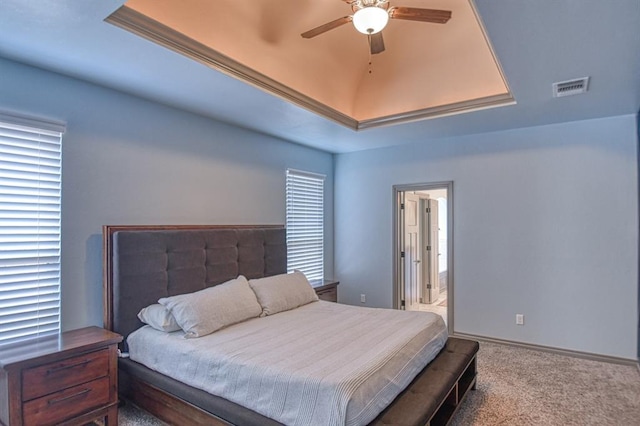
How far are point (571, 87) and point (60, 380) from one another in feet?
14.1

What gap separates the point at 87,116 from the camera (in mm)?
2848

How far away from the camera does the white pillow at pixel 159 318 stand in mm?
2730

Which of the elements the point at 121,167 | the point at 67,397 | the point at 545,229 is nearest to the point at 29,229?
the point at 121,167

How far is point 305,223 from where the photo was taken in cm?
521

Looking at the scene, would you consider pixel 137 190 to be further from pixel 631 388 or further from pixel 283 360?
pixel 631 388

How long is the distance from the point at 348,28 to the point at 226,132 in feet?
5.47

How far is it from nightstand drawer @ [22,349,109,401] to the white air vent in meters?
4.02

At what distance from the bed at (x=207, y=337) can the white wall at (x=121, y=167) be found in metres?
0.16

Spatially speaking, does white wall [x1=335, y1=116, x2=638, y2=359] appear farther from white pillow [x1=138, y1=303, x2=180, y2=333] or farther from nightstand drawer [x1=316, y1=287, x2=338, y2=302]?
white pillow [x1=138, y1=303, x2=180, y2=333]

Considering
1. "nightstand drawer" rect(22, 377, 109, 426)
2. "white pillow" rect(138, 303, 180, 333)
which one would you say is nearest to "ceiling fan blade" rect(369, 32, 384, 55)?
"white pillow" rect(138, 303, 180, 333)

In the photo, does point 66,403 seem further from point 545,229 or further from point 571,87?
point 545,229

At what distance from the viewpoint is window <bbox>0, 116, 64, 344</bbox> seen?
2430 mm

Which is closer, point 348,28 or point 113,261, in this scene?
point 113,261

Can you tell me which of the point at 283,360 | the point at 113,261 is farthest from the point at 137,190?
the point at 283,360
